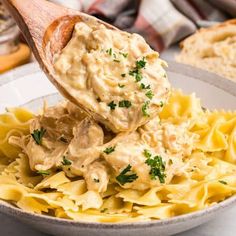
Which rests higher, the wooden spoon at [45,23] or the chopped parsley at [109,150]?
the wooden spoon at [45,23]

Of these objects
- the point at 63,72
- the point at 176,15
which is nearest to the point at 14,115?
the point at 63,72

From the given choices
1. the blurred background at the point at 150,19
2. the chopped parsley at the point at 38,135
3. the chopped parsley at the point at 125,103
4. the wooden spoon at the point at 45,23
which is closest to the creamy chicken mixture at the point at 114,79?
the chopped parsley at the point at 125,103

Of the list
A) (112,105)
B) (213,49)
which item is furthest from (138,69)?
(213,49)

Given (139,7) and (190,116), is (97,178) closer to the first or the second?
(190,116)

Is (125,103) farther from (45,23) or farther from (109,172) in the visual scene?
(45,23)

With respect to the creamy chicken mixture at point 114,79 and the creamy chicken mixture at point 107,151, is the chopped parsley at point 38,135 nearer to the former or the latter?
the creamy chicken mixture at point 107,151

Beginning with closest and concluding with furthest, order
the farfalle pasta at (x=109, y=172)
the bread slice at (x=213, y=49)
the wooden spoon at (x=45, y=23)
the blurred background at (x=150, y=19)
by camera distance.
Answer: the farfalle pasta at (x=109, y=172) → the wooden spoon at (x=45, y=23) → the bread slice at (x=213, y=49) → the blurred background at (x=150, y=19)

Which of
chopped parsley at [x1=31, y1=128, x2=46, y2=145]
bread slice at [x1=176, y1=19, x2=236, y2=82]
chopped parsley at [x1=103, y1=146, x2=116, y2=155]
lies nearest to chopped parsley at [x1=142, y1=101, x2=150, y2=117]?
chopped parsley at [x1=103, y1=146, x2=116, y2=155]
